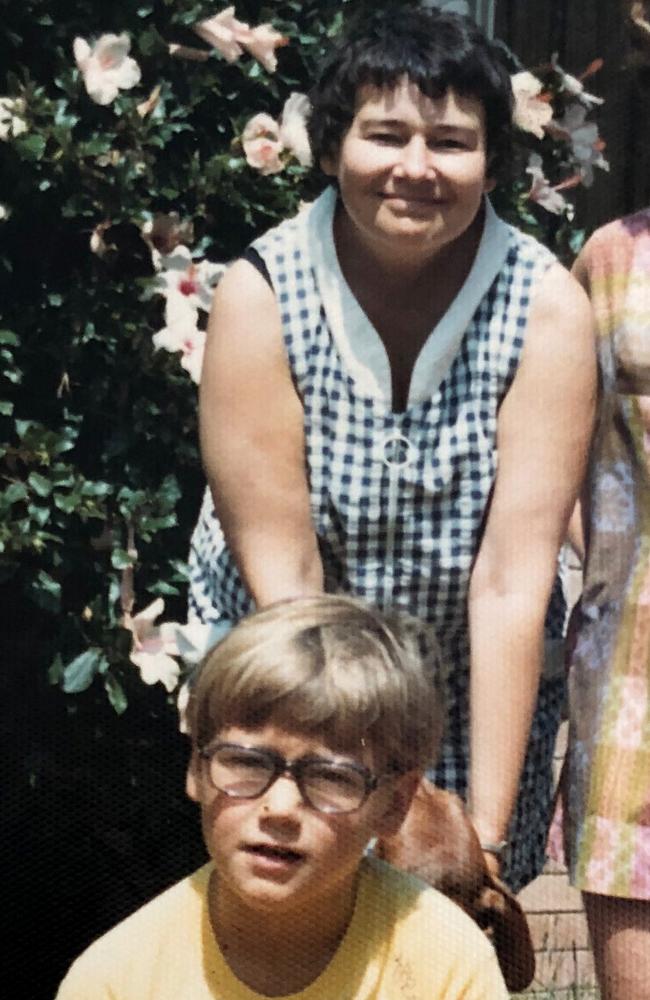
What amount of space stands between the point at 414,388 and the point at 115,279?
0.74m

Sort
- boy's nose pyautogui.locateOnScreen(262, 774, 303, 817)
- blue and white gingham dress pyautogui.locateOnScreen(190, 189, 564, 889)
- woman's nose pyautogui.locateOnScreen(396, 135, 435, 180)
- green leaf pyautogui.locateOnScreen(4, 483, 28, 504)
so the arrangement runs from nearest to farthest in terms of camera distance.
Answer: boy's nose pyautogui.locateOnScreen(262, 774, 303, 817) → woman's nose pyautogui.locateOnScreen(396, 135, 435, 180) → blue and white gingham dress pyautogui.locateOnScreen(190, 189, 564, 889) → green leaf pyautogui.locateOnScreen(4, 483, 28, 504)

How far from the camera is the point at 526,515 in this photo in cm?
230

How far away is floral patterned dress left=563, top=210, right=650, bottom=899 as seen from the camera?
2.42 m

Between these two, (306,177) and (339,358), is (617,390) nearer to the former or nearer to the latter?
(339,358)

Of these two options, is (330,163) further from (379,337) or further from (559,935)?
(559,935)

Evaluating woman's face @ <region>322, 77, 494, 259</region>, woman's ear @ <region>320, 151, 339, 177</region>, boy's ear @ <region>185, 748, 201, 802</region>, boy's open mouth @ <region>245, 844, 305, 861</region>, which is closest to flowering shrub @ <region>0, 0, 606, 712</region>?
woman's ear @ <region>320, 151, 339, 177</region>

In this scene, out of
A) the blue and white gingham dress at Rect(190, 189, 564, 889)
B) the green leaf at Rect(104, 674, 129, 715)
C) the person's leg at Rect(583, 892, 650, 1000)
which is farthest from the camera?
the green leaf at Rect(104, 674, 129, 715)

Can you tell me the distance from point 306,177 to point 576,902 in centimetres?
146

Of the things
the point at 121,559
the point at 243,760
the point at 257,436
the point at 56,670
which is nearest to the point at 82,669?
the point at 56,670

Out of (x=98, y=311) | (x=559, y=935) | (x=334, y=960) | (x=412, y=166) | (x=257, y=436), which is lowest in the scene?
(x=559, y=935)

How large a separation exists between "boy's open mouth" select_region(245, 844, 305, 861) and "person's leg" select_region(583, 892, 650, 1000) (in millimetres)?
727

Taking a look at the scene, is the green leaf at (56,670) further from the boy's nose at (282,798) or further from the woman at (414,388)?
the boy's nose at (282,798)

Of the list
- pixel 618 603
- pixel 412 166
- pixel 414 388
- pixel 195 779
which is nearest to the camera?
pixel 195 779

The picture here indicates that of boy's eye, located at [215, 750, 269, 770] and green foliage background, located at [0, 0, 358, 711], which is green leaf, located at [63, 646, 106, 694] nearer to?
green foliage background, located at [0, 0, 358, 711]
